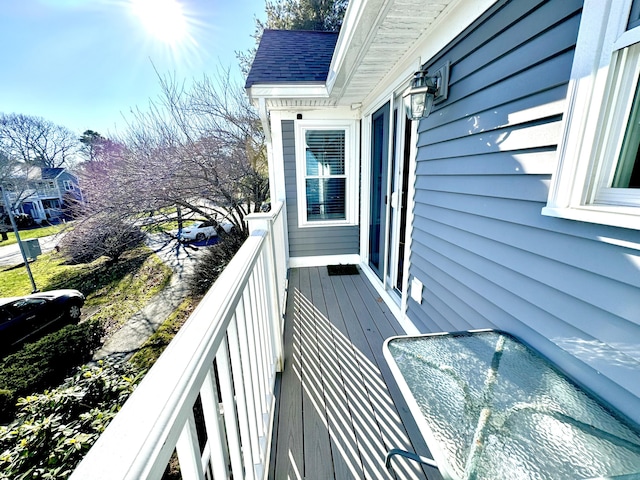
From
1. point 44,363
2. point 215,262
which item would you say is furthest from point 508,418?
point 215,262

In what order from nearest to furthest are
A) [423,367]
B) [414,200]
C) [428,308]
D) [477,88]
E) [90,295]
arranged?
[423,367], [477,88], [428,308], [414,200], [90,295]

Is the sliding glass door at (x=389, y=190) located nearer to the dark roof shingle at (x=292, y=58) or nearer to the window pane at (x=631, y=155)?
the dark roof shingle at (x=292, y=58)

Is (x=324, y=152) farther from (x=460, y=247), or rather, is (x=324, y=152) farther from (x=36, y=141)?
(x=36, y=141)

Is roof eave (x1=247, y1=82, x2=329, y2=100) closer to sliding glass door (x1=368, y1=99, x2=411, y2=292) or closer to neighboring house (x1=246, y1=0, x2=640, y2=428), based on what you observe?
neighboring house (x1=246, y1=0, x2=640, y2=428)

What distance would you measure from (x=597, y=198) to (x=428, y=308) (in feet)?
4.46

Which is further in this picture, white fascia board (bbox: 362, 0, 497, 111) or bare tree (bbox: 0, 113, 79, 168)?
bare tree (bbox: 0, 113, 79, 168)

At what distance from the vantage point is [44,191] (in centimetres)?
1579

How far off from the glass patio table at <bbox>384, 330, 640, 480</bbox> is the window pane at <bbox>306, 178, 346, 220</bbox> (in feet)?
10.1

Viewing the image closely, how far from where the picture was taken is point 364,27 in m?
1.72

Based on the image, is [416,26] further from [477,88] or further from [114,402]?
[114,402]

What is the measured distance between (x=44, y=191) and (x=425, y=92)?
22081mm

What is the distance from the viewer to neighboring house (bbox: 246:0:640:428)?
0.87 meters

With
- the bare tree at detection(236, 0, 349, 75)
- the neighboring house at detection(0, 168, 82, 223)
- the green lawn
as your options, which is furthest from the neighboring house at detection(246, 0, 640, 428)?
the neighboring house at detection(0, 168, 82, 223)

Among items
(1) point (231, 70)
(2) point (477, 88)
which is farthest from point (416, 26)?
(1) point (231, 70)
